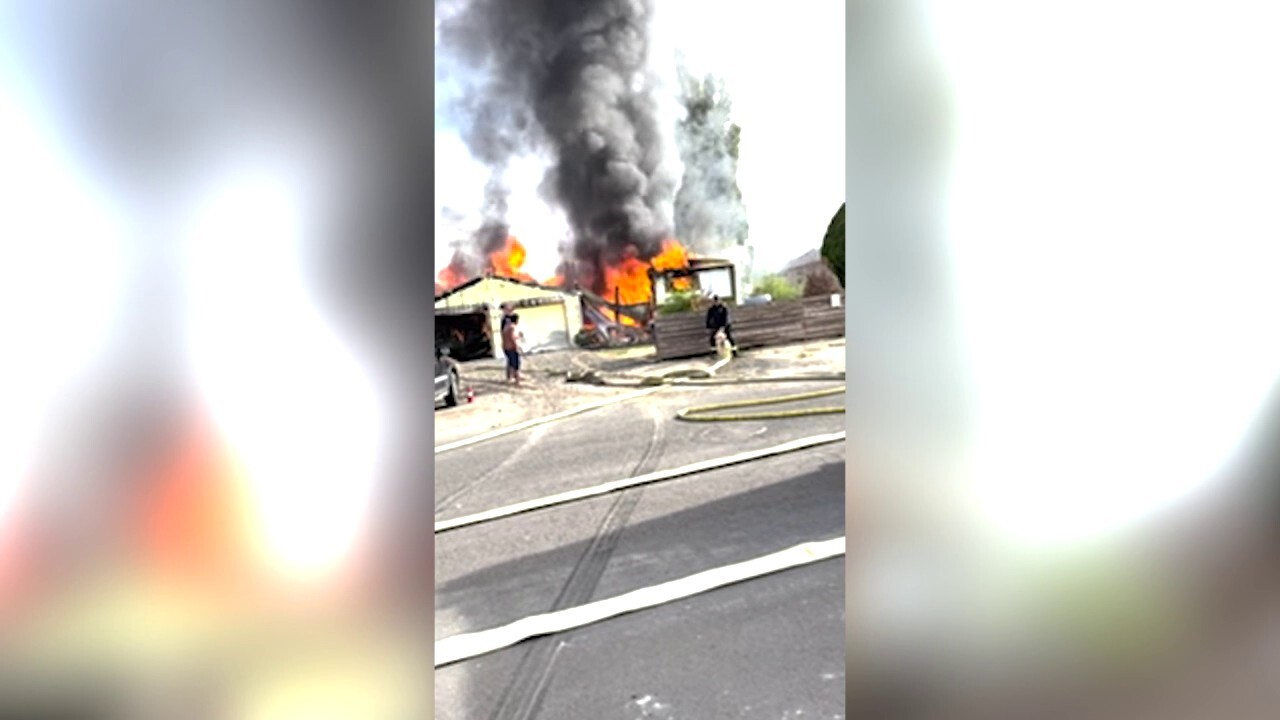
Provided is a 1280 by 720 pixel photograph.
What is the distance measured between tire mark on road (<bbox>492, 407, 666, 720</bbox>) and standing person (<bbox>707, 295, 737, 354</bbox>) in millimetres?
309

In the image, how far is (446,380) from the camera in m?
1.81

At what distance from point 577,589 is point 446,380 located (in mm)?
620

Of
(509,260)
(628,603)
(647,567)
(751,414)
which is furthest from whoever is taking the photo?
(751,414)

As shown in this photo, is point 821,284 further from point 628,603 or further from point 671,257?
point 628,603

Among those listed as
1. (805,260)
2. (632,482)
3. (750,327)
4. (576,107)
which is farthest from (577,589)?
(576,107)

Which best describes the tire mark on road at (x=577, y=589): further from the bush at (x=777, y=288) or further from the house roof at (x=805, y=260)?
the house roof at (x=805, y=260)

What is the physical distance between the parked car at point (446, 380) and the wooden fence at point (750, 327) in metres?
0.63

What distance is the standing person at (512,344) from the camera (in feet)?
6.31

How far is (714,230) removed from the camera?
206 cm

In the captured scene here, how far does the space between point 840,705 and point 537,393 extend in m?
1.14
